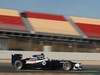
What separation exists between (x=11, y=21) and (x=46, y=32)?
18.7 ft

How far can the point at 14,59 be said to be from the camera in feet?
86.0

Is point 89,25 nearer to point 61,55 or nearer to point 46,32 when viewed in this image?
point 46,32

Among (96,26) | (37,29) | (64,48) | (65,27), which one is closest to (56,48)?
(64,48)

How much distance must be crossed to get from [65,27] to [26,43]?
1270cm

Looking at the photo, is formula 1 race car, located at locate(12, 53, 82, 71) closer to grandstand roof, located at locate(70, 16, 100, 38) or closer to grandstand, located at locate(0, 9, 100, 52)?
grandstand, located at locate(0, 9, 100, 52)

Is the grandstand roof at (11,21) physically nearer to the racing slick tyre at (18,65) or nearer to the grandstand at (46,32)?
the grandstand at (46,32)

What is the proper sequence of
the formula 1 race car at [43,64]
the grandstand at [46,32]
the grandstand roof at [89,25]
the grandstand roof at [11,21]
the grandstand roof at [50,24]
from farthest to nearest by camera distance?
the grandstand roof at [89,25] → the grandstand roof at [50,24] → the grandstand roof at [11,21] → the grandstand at [46,32] → the formula 1 race car at [43,64]

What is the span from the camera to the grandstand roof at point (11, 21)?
190 ft

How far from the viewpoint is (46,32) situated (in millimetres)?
60938

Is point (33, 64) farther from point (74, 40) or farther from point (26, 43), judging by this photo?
point (74, 40)

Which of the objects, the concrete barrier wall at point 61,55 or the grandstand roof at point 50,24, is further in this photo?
the grandstand roof at point 50,24

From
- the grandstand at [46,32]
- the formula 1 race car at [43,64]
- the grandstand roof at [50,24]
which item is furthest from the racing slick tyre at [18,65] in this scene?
the grandstand roof at [50,24]

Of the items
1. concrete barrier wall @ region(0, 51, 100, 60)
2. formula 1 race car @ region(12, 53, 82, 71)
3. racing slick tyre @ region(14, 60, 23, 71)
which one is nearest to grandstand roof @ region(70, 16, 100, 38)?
concrete barrier wall @ region(0, 51, 100, 60)

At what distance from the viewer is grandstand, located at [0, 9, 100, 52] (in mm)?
54125
